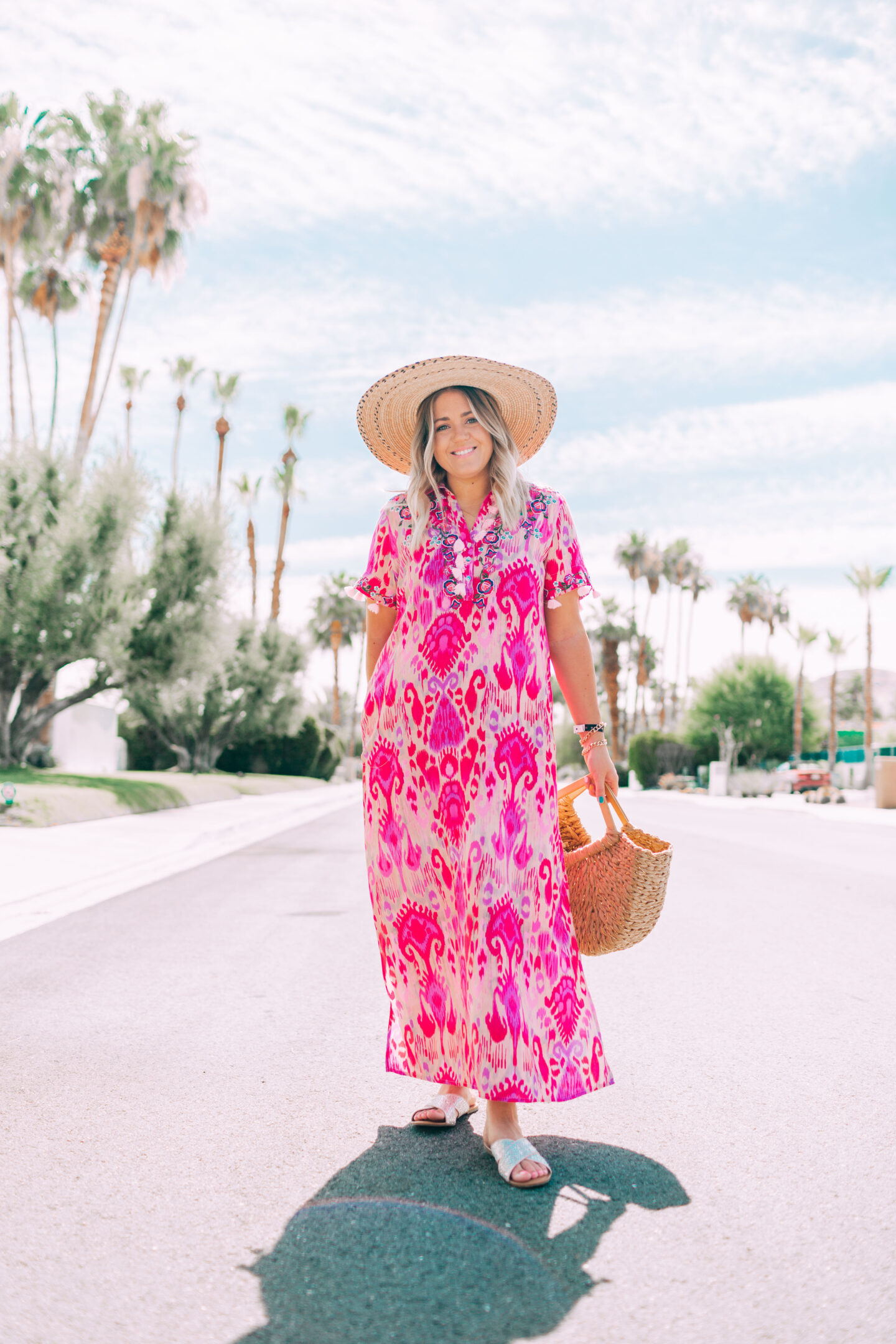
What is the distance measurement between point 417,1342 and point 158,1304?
20.7 inches

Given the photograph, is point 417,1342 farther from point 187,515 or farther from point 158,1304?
point 187,515

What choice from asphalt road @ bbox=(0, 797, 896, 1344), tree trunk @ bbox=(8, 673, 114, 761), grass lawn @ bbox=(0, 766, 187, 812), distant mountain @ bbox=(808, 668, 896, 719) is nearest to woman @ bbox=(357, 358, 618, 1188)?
asphalt road @ bbox=(0, 797, 896, 1344)

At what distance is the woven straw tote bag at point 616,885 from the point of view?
3139 mm

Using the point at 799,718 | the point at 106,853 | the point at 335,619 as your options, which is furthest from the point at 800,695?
the point at 106,853

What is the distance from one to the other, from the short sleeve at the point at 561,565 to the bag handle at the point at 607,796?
0.54 metres

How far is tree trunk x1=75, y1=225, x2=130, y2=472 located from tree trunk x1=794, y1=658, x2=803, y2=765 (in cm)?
4042

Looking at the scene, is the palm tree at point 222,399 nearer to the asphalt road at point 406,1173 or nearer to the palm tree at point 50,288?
the palm tree at point 50,288

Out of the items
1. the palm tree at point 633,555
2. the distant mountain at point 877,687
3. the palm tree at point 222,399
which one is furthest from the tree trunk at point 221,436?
the distant mountain at point 877,687

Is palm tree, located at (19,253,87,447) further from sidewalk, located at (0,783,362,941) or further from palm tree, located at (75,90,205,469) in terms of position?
sidewalk, located at (0,783,362,941)

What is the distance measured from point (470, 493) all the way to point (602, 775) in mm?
917

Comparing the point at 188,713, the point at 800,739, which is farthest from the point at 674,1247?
the point at 800,739

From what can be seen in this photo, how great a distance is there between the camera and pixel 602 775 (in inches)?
129

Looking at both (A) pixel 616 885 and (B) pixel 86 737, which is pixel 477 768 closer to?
(A) pixel 616 885

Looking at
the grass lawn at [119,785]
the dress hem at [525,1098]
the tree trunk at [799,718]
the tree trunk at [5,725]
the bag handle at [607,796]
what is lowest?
the dress hem at [525,1098]
